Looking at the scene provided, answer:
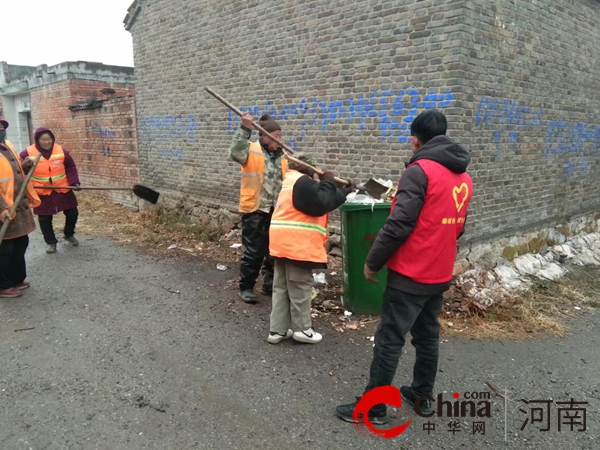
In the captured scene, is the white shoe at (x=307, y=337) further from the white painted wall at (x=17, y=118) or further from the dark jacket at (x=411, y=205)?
the white painted wall at (x=17, y=118)

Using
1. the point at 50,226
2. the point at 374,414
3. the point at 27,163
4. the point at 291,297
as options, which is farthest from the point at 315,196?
the point at 50,226

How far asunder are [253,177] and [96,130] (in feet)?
26.0

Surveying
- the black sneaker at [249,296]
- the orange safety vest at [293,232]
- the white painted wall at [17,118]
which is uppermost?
the white painted wall at [17,118]

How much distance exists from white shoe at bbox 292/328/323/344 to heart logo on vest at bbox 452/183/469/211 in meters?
1.76

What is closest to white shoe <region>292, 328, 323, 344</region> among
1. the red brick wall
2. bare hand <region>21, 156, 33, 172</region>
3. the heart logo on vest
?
the heart logo on vest

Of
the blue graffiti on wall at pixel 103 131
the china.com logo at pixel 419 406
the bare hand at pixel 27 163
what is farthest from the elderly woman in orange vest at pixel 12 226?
the blue graffiti on wall at pixel 103 131

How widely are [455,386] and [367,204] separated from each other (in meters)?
1.69

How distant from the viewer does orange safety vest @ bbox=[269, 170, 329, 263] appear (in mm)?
3404

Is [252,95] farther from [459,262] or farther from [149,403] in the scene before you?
[149,403]

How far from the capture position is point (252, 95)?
22.0 ft

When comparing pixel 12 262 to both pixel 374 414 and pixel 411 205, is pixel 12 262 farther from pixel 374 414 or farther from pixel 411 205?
pixel 411 205

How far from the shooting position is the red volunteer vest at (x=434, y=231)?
2449 millimetres

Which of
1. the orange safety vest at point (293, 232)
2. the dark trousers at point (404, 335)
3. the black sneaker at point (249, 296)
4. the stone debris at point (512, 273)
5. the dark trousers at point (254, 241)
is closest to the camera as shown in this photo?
the dark trousers at point (404, 335)

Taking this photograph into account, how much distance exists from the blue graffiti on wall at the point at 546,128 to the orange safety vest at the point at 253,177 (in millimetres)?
2392
